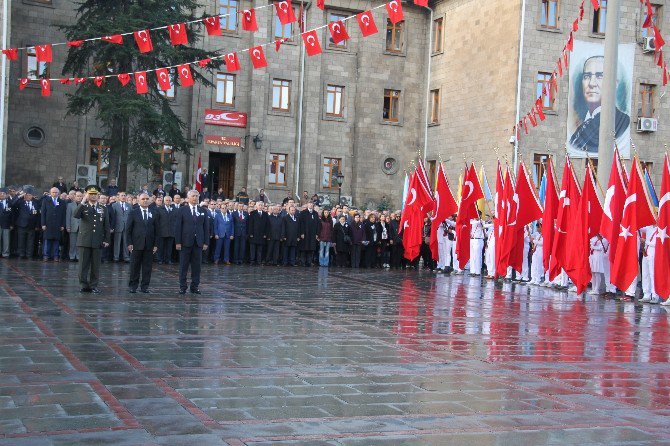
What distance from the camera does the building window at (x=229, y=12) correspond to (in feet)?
127

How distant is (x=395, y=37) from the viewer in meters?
41.8

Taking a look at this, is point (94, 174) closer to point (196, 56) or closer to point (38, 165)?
point (38, 165)

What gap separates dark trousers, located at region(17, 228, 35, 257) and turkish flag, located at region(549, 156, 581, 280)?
551 inches

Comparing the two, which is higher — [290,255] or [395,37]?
[395,37]

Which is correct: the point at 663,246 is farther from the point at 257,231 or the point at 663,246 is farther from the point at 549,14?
the point at 549,14

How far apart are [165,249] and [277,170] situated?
15.3 metres

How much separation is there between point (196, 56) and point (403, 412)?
2672 cm

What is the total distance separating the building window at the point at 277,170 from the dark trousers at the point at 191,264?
23299 millimetres

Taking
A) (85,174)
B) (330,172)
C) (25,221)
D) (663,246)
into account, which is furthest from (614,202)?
(85,174)

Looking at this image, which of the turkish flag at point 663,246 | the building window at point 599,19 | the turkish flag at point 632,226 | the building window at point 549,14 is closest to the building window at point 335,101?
the building window at point 549,14

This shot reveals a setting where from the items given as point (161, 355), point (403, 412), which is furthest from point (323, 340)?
point (403, 412)

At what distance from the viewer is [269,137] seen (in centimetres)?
3969

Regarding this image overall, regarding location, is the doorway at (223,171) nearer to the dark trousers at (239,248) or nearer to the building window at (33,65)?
the building window at (33,65)

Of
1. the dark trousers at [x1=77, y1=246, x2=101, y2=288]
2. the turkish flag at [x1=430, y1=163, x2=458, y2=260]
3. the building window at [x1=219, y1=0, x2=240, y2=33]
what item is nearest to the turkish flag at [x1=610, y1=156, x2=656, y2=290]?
the turkish flag at [x1=430, y1=163, x2=458, y2=260]
